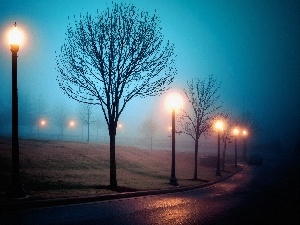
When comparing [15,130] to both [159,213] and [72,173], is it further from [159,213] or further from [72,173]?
[72,173]


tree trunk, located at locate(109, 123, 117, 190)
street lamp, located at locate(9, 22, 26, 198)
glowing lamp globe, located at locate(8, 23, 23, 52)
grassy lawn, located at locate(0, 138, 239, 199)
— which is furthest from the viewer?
tree trunk, located at locate(109, 123, 117, 190)

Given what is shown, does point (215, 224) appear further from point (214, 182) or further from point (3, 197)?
point (214, 182)

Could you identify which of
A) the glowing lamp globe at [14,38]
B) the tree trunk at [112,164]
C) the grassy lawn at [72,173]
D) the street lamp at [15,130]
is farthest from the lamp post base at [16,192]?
the tree trunk at [112,164]

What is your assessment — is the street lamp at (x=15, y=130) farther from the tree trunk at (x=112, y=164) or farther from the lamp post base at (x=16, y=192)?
the tree trunk at (x=112, y=164)

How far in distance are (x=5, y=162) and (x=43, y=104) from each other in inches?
2516

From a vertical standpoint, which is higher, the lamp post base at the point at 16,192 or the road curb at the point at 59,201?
the lamp post base at the point at 16,192

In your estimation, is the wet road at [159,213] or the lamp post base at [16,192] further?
the lamp post base at [16,192]

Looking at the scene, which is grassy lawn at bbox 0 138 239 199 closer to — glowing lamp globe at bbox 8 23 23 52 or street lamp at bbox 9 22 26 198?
street lamp at bbox 9 22 26 198

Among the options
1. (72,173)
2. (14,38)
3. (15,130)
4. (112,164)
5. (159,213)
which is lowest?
(72,173)

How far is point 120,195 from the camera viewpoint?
13.3 metres

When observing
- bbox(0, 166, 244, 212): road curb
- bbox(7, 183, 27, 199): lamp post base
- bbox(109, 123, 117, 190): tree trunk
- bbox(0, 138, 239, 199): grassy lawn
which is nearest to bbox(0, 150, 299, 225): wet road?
bbox(0, 166, 244, 212): road curb

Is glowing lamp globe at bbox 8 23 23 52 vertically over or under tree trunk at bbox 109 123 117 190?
over

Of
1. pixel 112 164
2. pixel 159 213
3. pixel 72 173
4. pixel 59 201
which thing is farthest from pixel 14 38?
pixel 72 173

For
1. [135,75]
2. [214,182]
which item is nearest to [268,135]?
[214,182]
